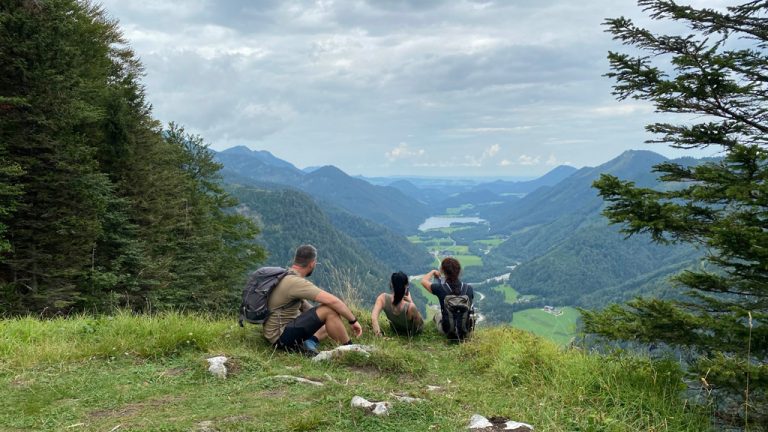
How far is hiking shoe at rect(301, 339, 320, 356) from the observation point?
6363 millimetres

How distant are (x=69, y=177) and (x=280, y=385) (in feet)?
41.3

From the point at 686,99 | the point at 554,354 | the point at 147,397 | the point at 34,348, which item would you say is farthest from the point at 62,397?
the point at 686,99

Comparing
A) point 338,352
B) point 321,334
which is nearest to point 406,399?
point 338,352

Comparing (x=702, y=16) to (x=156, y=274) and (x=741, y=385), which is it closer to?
(x=741, y=385)

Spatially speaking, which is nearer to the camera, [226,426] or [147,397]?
[226,426]

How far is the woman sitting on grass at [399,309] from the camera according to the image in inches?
313

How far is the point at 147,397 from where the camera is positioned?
453 centimetres

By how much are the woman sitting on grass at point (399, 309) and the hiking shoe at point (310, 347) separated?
1.55 metres

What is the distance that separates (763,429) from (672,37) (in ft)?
16.5

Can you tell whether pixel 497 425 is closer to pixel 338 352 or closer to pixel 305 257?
pixel 338 352

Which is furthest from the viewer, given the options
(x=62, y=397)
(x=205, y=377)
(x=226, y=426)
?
(x=205, y=377)

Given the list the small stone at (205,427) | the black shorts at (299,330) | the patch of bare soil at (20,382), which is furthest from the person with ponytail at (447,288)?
the patch of bare soil at (20,382)

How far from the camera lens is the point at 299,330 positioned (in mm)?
6395

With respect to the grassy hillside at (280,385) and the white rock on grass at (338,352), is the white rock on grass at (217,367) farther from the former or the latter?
the white rock on grass at (338,352)
